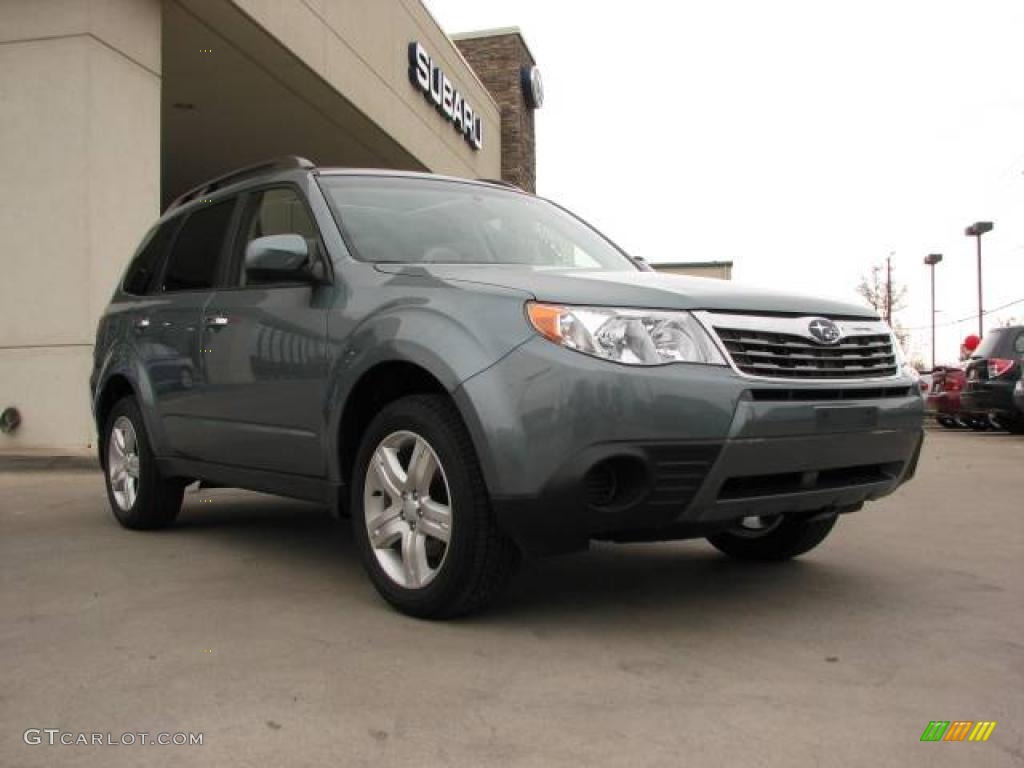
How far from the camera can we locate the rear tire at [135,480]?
544cm

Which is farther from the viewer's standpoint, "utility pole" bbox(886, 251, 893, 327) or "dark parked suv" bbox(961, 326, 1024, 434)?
"utility pole" bbox(886, 251, 893, 327)

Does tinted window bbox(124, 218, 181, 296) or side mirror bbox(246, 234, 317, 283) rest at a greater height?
tinted window bbox(124, 218, 181, 296)

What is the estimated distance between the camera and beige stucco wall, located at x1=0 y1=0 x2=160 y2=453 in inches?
373

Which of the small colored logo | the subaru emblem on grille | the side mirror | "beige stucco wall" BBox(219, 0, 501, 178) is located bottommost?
the small colored logo

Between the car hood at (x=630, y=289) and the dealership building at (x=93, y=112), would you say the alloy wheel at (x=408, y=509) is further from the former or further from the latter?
the dealership building at (x=93, y=112)

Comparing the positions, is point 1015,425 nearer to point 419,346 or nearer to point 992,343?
point 992,343

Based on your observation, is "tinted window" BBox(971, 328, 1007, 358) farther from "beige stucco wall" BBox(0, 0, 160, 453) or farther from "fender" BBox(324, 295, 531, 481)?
"fender" BBox(324, 295, 531, 481)

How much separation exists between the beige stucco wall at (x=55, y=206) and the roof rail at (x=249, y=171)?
4.15 meters

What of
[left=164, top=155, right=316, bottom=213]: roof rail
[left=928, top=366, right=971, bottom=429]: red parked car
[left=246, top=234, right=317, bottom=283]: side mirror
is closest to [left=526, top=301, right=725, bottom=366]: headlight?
[left=246, top=234, right=317, bottom=283]: side mirror

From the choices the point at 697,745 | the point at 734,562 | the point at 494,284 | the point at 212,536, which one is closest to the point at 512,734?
the point at 697,745

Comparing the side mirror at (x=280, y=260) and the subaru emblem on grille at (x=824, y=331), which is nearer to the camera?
the subaru emblem on grille at (x=824, y=331)

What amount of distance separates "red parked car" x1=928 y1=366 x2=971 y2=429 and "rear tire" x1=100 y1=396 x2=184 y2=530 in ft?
43.3

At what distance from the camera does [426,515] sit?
3.48 metres

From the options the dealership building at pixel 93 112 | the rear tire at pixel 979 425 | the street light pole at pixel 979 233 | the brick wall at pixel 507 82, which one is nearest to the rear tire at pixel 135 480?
the dealership building at pixel 93 112
